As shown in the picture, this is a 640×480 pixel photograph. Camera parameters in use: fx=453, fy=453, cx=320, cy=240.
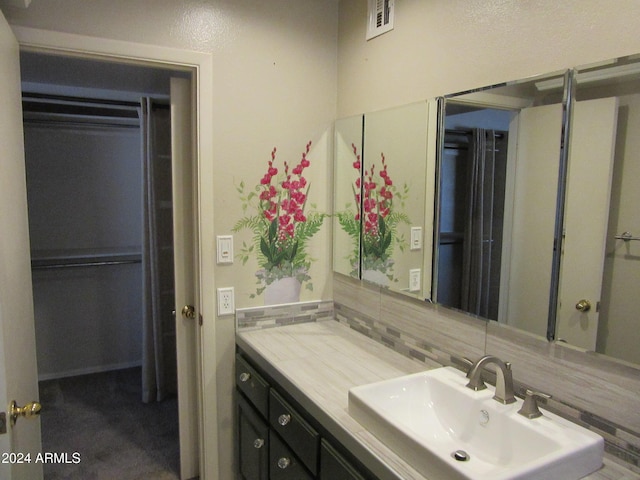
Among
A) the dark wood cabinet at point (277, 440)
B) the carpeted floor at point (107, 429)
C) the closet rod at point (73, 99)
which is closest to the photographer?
the dark wood cabinet at point (277, 440)

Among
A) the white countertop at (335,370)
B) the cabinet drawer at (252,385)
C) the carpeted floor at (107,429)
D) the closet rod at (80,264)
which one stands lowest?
the carpeted floor at (107,429)

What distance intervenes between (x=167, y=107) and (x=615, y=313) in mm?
2755

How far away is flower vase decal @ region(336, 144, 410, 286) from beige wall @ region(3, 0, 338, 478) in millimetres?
214

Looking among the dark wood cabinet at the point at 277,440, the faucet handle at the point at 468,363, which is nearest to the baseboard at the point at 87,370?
the dark wood cabinet at the point at 277,440

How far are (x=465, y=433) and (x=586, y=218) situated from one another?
698 mm

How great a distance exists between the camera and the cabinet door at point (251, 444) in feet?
6.03

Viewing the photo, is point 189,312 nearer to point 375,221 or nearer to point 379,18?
point 375,221

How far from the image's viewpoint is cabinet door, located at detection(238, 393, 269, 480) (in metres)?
1.84

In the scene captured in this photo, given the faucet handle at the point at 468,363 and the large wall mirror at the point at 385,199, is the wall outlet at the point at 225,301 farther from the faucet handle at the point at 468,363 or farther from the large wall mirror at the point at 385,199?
the faucet handle at the point at 468,363

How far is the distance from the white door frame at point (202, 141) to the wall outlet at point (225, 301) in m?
0.04

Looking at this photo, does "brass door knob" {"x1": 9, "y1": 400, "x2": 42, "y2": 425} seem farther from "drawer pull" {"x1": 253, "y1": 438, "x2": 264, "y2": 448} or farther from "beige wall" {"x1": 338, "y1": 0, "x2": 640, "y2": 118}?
A: "beige wall" {"x1": 338, "y1": 0, "x2": 640, "y2": 118}

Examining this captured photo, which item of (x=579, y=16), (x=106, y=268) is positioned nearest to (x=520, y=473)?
(x=579, y=16)

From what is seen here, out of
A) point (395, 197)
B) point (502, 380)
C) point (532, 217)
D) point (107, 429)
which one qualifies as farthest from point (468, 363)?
point (107, 429)

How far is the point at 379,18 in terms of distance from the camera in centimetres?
191
